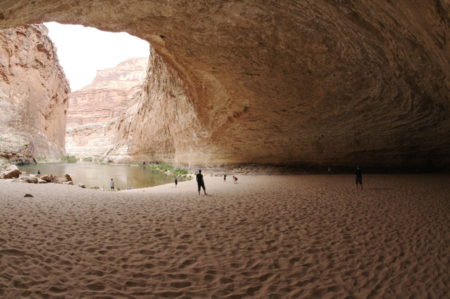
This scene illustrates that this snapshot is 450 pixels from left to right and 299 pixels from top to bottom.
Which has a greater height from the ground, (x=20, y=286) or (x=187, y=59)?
(x=187, y=59)

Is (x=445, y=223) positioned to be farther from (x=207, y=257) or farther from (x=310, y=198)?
(x=207, y=257)

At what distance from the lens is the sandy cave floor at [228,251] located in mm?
3400

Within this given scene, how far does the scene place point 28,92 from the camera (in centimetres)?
3362

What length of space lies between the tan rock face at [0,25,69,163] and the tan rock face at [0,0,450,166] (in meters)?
22.2

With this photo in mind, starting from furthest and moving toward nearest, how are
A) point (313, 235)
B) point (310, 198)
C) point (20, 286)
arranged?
point (310, 198) → point (313, 235) → point (20, 286)

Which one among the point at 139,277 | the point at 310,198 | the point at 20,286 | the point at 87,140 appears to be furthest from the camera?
the point at 87,140

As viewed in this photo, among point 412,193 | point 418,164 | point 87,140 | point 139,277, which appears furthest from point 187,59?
point 87,140

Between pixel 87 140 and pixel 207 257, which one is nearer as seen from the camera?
pixel 207 257

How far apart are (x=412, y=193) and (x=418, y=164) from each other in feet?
24.5

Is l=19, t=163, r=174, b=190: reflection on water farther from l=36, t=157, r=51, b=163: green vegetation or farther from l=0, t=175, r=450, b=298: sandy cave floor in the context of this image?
l=0, t=175, r=450, b=298: sandy cave floor

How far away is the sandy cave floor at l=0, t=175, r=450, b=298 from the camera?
3400mm

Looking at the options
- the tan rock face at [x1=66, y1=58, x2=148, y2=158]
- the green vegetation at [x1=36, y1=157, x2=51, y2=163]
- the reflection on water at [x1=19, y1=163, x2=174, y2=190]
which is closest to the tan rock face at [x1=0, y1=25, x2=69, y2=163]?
the green vegetation at [x1=36, y1=157, x2=51, y2=163]

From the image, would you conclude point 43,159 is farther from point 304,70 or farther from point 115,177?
point 304,70

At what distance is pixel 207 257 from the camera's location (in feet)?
14.3
